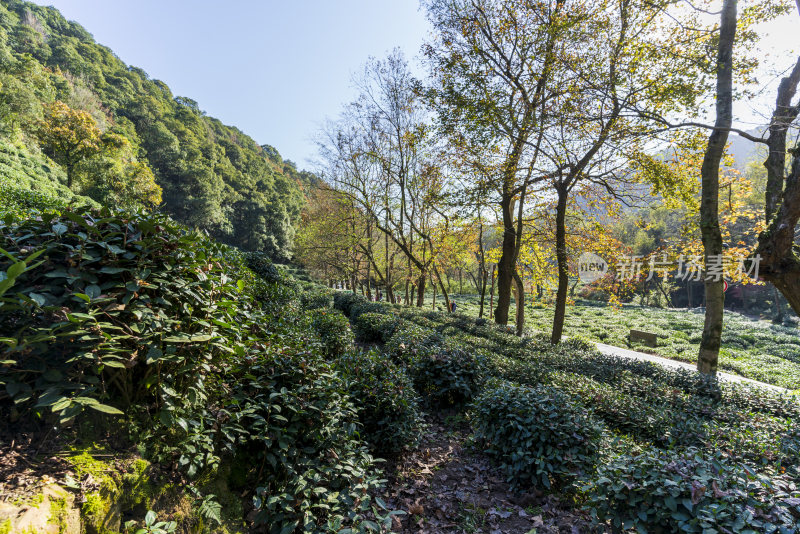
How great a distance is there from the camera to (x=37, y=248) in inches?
67.7

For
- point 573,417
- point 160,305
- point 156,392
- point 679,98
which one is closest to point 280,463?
point 156,392

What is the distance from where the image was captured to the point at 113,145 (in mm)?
27453

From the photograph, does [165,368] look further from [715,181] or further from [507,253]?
[507,253]

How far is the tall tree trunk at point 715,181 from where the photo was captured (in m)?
6.46

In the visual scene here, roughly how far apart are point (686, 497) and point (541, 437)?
4.40 feet

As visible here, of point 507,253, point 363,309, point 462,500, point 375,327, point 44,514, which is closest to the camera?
point 44,514

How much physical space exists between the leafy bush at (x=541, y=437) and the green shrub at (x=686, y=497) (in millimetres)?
732

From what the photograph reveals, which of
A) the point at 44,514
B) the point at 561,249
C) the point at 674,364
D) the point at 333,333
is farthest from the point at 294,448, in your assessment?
the point at 674,364

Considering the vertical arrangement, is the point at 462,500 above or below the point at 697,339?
above

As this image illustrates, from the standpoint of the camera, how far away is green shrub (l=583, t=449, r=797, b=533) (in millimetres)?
1813

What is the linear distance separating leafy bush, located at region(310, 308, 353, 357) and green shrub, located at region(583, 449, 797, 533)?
Answer: 187 inches

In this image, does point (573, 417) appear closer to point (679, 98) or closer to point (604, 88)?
point (604, 88)

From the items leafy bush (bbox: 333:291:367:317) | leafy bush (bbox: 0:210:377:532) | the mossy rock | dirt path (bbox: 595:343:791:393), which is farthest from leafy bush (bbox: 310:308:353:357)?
dirt path (bbox: 595:343:791:393)

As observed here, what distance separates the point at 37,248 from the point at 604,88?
8.75 meters
